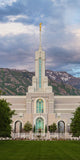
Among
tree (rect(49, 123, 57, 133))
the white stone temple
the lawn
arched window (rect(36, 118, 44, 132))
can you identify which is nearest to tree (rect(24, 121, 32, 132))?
the white stone temple

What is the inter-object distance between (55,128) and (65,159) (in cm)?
7203

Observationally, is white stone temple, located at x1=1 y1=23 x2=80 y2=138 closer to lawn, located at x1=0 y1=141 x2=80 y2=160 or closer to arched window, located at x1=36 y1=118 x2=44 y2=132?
arched window, located at x1=36 y1=118 x2=44 y2=132

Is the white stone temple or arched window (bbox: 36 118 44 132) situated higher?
the white stone temple

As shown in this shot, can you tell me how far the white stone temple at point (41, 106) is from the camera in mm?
95312

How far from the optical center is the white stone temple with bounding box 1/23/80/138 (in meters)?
95.3

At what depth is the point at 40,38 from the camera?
110 meters

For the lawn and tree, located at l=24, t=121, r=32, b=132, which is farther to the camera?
tree, located at l=24, t=121, r=32, b=132

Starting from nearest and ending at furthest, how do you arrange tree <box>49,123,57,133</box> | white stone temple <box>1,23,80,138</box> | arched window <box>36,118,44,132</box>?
tree <box>49,123,57,133</box> < arched window <box>36,118,44,132</box> < white stone temple <box>1,23,80,138</box>

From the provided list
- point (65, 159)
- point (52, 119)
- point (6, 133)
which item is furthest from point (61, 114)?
point (65, 159)

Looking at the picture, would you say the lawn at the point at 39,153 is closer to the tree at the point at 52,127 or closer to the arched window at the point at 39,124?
the tree at the point at 52,127

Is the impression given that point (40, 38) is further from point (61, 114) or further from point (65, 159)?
point (65, 159)

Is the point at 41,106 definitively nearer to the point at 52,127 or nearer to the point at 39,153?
the point at 52,127

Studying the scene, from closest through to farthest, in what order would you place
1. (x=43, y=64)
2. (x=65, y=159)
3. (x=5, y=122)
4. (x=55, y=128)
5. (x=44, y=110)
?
(x=65, y=159), (x=5, y=122), (x=55, y=128), (x=44, y=110), (x=43, y=64)

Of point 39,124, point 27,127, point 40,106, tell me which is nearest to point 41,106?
point 40,106
